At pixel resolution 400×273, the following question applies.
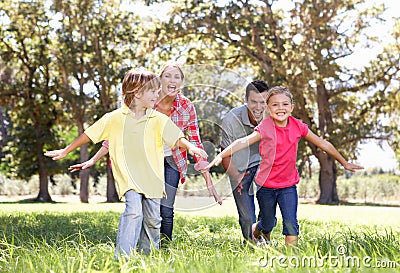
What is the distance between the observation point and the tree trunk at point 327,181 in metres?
26.7

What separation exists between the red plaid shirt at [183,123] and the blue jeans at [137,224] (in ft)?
2.48

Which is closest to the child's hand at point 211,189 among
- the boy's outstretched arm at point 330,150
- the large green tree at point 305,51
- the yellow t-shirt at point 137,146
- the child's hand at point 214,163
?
the child's hand at point 214,163

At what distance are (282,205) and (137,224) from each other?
1287 millimetres

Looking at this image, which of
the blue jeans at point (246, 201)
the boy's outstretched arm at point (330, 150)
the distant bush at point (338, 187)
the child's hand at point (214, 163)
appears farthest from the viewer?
the distant bush at point (338, 187)

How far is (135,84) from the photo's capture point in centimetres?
464

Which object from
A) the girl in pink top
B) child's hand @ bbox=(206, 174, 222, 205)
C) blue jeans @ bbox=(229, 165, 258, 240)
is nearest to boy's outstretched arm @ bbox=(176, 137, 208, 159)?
the girl in pink top

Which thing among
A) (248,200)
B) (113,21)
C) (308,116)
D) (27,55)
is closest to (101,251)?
(248,200)

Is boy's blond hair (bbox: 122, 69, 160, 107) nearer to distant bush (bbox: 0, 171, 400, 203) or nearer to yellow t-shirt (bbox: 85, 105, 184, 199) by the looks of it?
yellow t-shirt (bbox: 85, 105, 184, 199)

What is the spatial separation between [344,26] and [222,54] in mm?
5543

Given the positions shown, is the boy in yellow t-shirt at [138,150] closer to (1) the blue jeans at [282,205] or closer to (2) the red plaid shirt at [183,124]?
(2) the red plaid shirt at [183,124]

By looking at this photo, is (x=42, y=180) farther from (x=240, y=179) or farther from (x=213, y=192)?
(x=213, y=192)

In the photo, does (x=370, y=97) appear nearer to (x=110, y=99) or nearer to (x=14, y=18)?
(x=110, y=99)

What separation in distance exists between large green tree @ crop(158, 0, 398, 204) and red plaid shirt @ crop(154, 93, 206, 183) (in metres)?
18.3

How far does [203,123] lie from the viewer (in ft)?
22.6
